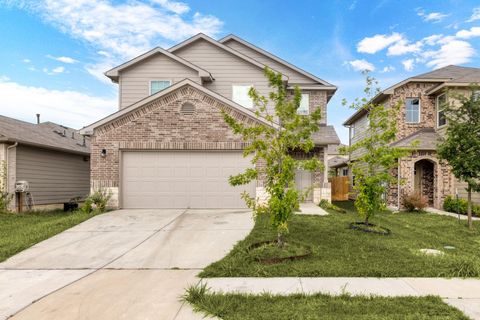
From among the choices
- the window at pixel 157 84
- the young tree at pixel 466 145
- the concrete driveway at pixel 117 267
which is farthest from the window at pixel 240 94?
the young tree at pixel 466 145

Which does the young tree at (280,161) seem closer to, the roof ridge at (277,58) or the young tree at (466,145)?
the young tree at (466,145)

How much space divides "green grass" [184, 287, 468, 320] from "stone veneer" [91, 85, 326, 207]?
816 centimetres

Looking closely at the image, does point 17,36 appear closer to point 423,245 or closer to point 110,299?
point 110,299

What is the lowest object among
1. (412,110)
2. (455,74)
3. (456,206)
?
(456,206)

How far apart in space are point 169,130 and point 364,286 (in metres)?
9.69

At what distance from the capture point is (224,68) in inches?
640

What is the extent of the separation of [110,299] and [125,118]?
9345mm

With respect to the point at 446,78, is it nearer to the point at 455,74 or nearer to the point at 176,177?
the point at 455,74

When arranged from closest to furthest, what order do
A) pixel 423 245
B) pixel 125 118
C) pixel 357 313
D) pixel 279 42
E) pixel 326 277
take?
pixel 357 313 < pixel 326 277 < pixel 423 245 < pixel 125 118 < pixel 279 42

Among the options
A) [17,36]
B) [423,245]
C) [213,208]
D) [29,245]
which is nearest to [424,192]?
[423,245]

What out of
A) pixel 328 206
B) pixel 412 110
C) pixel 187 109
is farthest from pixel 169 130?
pixel 412 110

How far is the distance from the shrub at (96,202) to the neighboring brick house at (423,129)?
510 inches

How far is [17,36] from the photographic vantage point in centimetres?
1438

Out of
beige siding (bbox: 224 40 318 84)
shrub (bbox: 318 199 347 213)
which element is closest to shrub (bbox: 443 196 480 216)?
shrub (bbox: 318 199 347 213)
